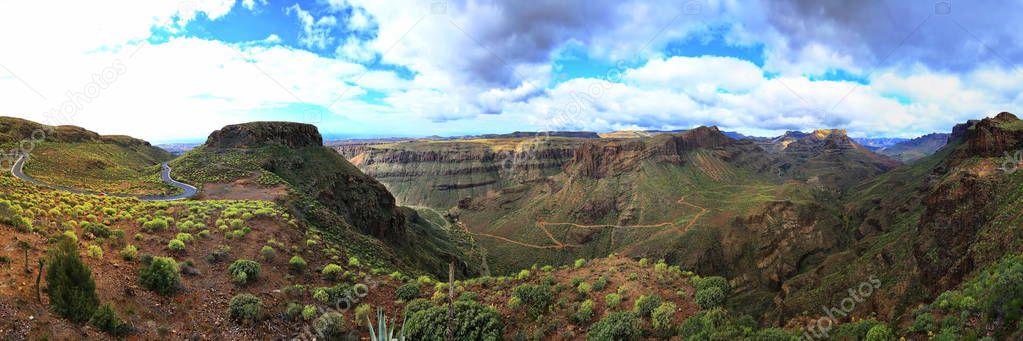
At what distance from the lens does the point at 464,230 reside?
5531 inches

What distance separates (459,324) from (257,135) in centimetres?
6300

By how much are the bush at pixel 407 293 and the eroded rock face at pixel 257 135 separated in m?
54.6

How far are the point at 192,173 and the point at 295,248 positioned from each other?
37.7m

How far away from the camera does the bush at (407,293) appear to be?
2336cm

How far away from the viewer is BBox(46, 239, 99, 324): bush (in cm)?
1318

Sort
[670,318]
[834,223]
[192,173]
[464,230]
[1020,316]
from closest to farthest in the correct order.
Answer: [1020,316], [670,318], [192,173], [834,223], [464,230]

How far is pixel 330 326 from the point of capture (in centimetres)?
1861

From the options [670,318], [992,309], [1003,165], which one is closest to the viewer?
[992,309]

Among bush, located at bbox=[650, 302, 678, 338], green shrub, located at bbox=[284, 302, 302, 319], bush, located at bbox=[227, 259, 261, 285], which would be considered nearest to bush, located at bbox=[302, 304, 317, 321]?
green shrub, located at bbox=[284, 302, 302, 319]

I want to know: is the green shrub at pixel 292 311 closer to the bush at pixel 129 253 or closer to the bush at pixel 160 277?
the bush at pixel 160 277

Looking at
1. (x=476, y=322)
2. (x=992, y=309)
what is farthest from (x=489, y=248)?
(x=992, y=309)

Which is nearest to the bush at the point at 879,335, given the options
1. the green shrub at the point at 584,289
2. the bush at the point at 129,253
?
the green shrub at the point at 584,289

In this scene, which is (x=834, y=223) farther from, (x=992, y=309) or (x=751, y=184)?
(x=992, y=309)

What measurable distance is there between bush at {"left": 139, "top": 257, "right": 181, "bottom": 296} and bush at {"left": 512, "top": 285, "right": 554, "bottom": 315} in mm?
A: 15878
